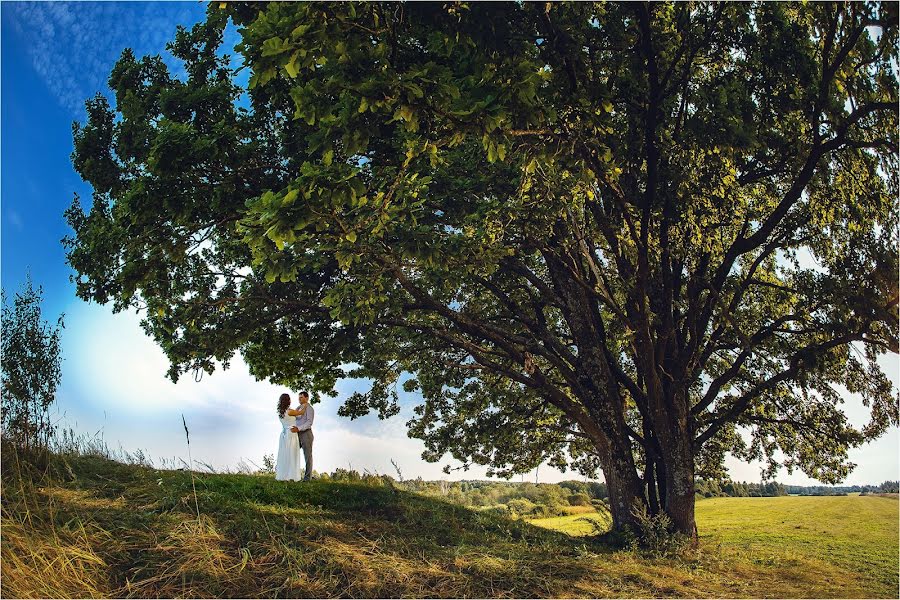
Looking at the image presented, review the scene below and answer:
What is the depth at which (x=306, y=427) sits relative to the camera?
54.1 feet

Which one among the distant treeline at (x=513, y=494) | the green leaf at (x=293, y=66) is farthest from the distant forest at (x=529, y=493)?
the green leaf at (x=293, y=66)

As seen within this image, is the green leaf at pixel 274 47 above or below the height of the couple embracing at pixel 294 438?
above

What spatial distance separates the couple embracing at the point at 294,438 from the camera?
16266 mm

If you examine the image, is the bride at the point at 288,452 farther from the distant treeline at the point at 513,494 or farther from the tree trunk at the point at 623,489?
the tree trunk at the point at 623,489

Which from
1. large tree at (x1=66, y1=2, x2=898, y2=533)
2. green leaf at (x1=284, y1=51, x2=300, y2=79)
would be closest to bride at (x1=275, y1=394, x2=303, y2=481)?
large tree at (x1=66, y1=2, x2=898, y2=533)

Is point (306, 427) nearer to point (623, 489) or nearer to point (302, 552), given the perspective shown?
point (302, 552)

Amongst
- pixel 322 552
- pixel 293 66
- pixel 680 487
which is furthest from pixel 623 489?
pixel 293 66

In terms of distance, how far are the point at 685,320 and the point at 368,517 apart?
7779 mm

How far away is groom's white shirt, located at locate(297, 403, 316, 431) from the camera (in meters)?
16.5

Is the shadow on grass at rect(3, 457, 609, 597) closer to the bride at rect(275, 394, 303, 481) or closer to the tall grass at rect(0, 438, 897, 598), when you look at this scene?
the tall grass at rect(0, 438, 897, 598)

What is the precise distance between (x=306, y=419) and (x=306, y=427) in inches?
8.3

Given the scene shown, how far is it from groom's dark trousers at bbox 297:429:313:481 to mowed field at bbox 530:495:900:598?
6.18 metres

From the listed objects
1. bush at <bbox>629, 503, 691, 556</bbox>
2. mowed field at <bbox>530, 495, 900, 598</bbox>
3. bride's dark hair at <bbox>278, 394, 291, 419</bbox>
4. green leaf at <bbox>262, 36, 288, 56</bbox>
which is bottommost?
mowed field at <bbox>530, 495, 900, 598</bbox>

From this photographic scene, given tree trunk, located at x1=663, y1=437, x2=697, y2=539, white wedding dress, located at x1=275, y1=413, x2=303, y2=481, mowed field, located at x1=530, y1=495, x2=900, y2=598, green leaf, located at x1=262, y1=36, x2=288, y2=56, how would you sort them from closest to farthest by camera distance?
1. green leaf, located at x1=262, y1=36, x2=288, y2=56
2. mowed field, located at x1=530, y1=495, x2=900, y2=598
3. tree trunk, located at x1=663, y1=437, x2=697, y2=539
4. white wedding dress, located at x1=275, y1=413, x2=303, y2=481
